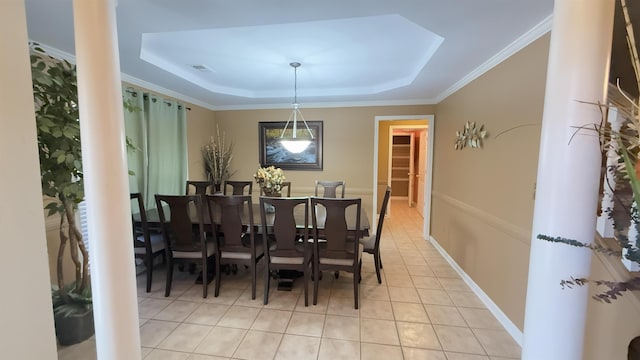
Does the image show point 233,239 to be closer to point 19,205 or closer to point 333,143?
point 19,205

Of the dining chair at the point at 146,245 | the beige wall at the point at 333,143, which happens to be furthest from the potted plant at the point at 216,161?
the dining chair at the point at 146,245

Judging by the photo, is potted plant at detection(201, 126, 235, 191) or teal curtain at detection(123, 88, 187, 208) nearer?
teal curtain at detection(123, 88, 187, 208)

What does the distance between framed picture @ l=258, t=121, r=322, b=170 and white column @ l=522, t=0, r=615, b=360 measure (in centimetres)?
396

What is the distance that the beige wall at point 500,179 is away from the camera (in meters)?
2.02

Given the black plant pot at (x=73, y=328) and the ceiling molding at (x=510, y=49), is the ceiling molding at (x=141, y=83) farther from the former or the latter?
the ceiling molding at (x=510, y=49)

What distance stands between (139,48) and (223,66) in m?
0.92

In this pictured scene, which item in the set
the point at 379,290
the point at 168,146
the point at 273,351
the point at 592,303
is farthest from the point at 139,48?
the point at 592,303

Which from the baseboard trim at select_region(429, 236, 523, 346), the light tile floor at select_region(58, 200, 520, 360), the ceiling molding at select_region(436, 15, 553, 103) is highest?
the ceiling molding at select_region(436, 15, 553, 103)

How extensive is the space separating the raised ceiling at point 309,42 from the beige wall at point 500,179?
228mm

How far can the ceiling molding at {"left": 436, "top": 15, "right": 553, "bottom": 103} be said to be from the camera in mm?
1863

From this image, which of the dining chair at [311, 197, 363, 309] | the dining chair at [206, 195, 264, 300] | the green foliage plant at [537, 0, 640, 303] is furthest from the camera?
the dining chair at [206, 195, 264, 300]

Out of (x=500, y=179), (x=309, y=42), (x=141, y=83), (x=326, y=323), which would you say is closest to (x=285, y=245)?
(x=326, y=323)

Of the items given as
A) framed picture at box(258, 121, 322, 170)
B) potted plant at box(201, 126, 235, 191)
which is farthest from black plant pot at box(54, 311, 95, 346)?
framed picture at box(258, 121, 322, 170)

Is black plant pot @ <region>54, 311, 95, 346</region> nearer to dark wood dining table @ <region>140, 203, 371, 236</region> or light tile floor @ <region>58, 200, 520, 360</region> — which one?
light tile floor @ <region>58, 200, 520, 360</region>
